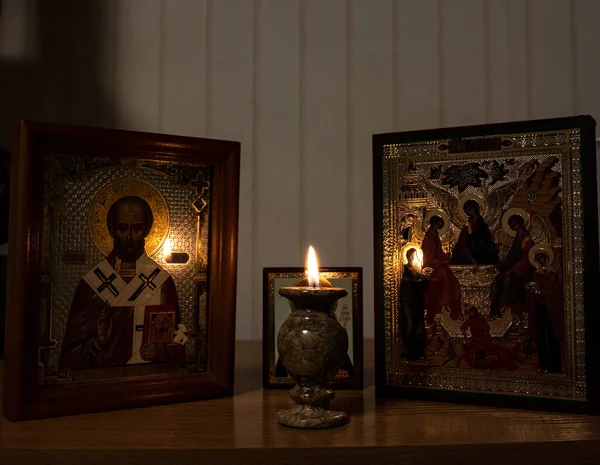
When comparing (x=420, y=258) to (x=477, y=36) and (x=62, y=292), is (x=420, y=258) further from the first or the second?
(x=477, y=36)

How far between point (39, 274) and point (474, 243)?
53 cm

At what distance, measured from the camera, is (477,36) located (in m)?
1.48

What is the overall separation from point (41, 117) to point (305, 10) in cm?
66

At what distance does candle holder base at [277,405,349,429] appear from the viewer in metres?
0.68

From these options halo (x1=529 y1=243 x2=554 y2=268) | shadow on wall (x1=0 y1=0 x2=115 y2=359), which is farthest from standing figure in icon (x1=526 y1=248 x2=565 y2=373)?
shadow on wall (x1=0 y1=0 x2=115 y2=359)

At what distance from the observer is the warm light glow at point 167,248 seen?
2.71 ft

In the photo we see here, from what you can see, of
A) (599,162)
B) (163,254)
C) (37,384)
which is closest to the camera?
(37,384)

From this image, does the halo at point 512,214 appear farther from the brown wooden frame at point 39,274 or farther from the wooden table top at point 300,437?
the brown wooden frame at point 39,274

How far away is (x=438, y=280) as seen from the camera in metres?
0.82

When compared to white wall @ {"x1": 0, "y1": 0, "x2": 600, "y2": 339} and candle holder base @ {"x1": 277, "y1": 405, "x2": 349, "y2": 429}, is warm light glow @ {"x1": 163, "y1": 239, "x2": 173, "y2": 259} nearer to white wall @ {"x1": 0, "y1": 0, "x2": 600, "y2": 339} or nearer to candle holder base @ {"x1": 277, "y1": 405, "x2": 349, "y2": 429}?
candle holder base @ {"x1": 277, "y1": 405, "x2": 349, "y2": 429}

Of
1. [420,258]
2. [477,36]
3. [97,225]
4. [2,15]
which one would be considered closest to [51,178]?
[97,225]

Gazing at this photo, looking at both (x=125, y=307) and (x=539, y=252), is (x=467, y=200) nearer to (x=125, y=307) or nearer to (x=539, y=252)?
(x=539, y=252)

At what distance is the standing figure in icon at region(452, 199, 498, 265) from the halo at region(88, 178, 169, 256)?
38 cm

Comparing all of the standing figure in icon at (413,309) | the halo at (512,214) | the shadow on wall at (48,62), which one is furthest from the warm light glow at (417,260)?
the shadow on wall at (48,62)
